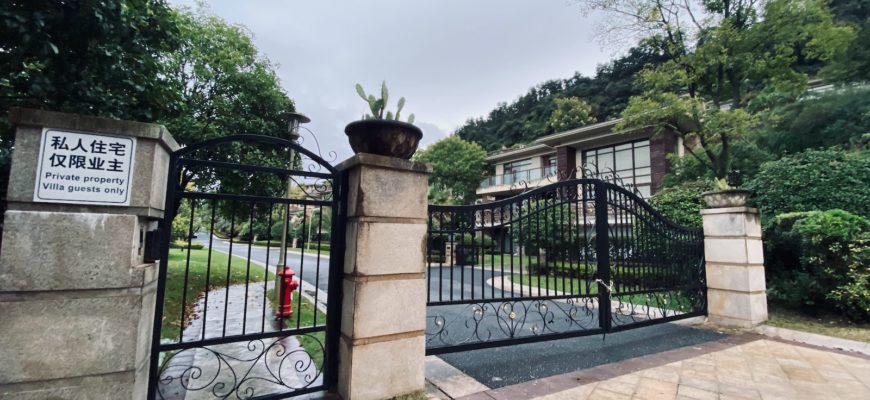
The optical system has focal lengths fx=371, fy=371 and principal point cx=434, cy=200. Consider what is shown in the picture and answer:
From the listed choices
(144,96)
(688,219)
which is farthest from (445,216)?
(688,219)

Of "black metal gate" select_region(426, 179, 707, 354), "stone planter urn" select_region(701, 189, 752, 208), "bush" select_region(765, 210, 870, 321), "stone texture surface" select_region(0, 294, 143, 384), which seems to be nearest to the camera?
"stone texture surface" select_region(0, 294, 143, 384)

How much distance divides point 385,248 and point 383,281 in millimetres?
259

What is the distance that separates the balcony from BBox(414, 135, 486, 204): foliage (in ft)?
3.94

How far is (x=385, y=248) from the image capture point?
295 centimetres

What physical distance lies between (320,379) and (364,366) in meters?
0.84

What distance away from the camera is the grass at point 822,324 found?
5055 mm

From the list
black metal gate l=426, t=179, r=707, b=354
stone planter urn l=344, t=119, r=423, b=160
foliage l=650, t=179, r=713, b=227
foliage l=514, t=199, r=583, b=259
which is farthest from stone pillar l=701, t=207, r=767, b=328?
stone planter urn l=344, t=119, r=423, b=160

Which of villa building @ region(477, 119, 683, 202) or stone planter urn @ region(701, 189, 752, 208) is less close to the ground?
villa building @ region(477, 119, 683, 202)

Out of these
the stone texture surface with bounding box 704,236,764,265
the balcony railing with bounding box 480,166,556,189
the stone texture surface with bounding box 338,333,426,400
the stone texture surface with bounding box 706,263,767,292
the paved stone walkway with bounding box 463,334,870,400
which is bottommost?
the paved stone walkway with bounding box 463,334,870,400

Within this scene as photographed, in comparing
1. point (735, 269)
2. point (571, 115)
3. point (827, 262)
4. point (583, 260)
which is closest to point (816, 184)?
point (827, 262)

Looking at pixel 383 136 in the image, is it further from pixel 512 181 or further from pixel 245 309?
pixel 512 181

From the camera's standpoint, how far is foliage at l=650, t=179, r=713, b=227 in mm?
9146

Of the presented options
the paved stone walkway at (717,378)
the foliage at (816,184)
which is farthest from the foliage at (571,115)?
the paved stone walkway at (717,378)

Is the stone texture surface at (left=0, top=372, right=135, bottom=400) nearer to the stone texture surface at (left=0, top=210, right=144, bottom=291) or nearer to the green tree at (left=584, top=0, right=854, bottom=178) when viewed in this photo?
the stone texture surface at (left=0, top=210, right=144, bottom=291)
